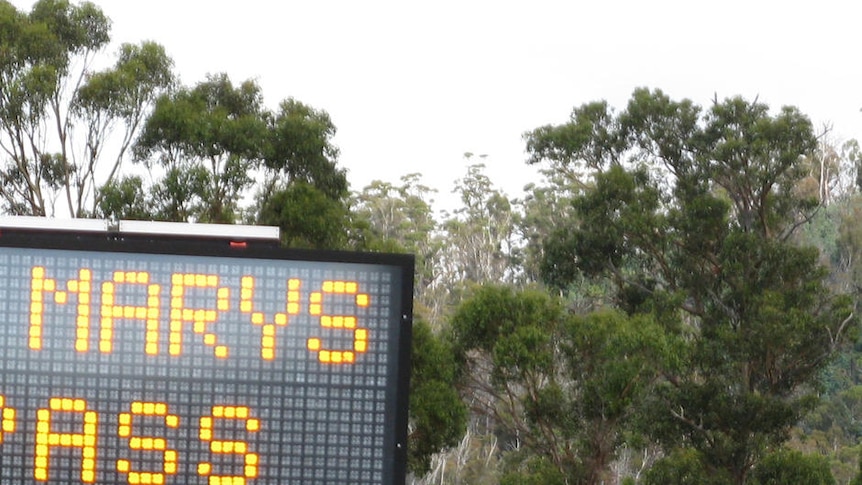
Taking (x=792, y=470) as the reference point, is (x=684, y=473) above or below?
below

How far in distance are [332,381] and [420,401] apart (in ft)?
21.1

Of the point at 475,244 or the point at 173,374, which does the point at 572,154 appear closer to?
the point at 173,374

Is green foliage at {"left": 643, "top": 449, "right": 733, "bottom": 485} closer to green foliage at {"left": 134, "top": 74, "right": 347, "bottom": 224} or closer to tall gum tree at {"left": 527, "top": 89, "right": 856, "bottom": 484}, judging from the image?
tall gum tree at {"left": 527, "top": 89, "right": 856, "bottom": 484}

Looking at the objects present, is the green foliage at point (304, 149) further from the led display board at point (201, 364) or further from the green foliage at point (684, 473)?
the led display board at point (201, 364)

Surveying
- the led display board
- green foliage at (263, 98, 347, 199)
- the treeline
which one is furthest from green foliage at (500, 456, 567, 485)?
the led display board

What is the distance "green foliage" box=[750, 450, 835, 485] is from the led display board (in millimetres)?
7334

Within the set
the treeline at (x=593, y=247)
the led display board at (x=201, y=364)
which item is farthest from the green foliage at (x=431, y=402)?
the led display board at (x=201, y=364)

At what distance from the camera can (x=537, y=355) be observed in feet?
41.1

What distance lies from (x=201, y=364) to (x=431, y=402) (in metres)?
6.54

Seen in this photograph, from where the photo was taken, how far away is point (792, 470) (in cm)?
1259

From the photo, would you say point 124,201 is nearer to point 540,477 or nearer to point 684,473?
point 540,477

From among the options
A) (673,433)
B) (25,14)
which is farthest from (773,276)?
(25,14)

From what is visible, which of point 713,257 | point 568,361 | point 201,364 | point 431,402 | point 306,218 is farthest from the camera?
point 713,257

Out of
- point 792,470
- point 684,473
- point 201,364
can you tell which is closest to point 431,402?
point 684,473
